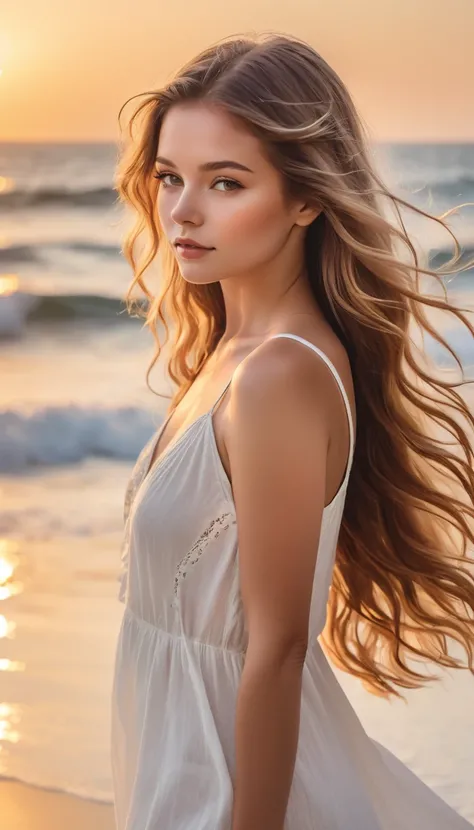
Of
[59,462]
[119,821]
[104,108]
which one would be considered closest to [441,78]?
[104,108]

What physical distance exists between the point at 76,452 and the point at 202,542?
458cm

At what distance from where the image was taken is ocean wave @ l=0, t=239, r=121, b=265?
8.42 metres

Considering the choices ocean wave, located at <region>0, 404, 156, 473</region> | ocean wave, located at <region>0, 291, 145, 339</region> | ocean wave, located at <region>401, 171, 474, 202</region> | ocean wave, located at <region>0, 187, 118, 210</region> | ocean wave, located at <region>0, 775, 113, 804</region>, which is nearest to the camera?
ocean wave, located at <region>0, 775, 113, 804</region>

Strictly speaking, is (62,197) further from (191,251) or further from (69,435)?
(191,251)

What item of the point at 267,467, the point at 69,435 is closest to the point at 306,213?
the point at 267,467

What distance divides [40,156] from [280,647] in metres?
8.68

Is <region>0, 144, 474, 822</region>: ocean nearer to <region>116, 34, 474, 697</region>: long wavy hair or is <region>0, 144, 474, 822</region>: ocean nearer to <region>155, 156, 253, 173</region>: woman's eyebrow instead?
<region>116, 34, 474, 697</region>: long wavy hair

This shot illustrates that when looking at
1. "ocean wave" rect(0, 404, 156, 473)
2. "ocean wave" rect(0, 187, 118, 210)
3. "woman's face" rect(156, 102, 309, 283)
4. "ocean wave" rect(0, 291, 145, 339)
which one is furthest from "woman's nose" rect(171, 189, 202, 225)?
"ocean wave" rect(0, 187, 118, 210)

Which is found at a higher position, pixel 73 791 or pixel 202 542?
pixel 202 542

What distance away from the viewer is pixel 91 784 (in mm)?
2400

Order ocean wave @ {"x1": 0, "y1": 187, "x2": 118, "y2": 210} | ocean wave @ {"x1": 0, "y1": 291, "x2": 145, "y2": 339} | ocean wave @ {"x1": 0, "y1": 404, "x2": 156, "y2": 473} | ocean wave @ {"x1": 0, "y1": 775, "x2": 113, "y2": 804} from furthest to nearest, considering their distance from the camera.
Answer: ocean wave @ {"x1": 0, "y1": 187, "x2": 118, "y2": 210} < ocean wave @ {"x1": 0, "y1": 291, "x2": 145, "y2": 339} < ocean wave @ {"x1": 0, "y1": 404, "x2": 156, "y2": 473} < ocean wave @ {"x1": 0, "y1": 775, "x2": 113, "y2": 804}

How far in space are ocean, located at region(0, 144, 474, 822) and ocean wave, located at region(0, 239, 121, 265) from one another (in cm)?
Result: 1

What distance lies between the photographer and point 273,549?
1.23 m

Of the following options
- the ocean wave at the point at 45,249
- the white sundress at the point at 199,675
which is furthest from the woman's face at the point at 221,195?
the ocean wave at the point at 45,249
